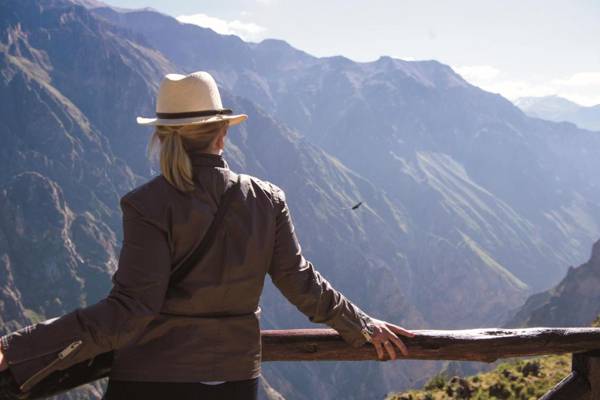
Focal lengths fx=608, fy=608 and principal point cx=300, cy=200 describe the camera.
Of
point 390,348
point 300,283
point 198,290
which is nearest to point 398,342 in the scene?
point 390,348

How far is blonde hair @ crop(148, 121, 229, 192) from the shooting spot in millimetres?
2666

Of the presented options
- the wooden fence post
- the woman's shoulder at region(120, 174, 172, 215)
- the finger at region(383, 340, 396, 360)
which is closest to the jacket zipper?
the woman's shoulder at region(120, 174, 172, 215)

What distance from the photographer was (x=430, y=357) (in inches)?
156

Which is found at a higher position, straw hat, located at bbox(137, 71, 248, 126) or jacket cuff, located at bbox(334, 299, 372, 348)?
straw hat, located at bbox(137, 71, 248, 126)

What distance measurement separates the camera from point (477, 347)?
160 inches

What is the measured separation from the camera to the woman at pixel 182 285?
247 cm

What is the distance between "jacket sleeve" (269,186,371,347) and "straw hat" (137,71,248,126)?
0.52 m

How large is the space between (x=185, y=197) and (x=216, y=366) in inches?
30.2

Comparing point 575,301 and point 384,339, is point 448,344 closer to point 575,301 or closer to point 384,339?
point 384,339

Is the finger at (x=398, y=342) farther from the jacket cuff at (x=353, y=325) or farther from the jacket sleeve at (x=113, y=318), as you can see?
the jacket sleeve at (x=113, y=318)

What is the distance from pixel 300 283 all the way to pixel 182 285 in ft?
2.33

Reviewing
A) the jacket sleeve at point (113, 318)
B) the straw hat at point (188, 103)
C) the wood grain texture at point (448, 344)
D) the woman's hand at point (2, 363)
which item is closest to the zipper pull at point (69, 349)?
the jacket sleeve at point (113, 318)

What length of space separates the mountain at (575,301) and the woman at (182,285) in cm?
14193

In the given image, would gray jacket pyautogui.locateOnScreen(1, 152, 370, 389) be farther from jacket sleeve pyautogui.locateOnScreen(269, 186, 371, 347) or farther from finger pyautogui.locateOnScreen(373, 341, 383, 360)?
finger pyautogui.locateOnScreen(373, 341, 383, 360)
